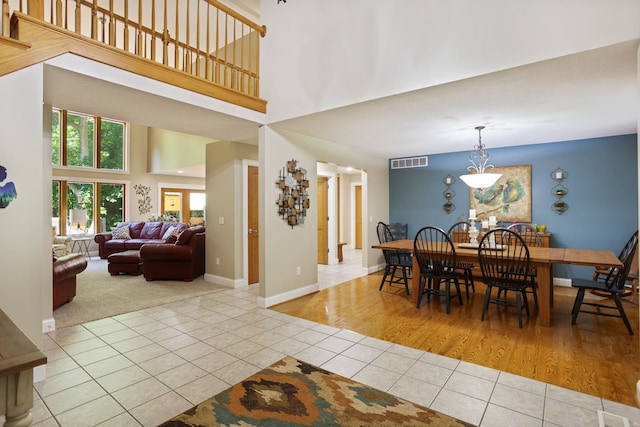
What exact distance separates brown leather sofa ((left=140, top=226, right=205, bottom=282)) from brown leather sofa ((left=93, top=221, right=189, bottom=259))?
201cm

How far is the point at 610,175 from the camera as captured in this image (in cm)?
481

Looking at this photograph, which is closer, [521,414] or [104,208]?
[521,414]

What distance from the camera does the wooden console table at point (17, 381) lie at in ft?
3.67

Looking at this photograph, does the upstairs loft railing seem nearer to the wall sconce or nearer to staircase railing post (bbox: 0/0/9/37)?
staircase railing post (bbox: 0/0/9/37)

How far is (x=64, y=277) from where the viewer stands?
155 inches

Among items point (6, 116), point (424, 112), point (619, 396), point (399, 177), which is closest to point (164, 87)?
point (6, 116)

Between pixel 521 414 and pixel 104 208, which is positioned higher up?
pixel 104 208

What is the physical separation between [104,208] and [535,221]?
33.7ft

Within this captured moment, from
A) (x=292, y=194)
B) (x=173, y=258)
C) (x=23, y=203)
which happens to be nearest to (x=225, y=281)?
(x=173, y=258)

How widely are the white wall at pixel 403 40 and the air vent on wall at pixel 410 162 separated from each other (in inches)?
140

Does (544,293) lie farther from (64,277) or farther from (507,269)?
(64,277)

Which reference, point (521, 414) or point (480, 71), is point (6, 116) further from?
point (521, 414)

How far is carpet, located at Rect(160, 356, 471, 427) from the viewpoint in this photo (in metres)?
1.96

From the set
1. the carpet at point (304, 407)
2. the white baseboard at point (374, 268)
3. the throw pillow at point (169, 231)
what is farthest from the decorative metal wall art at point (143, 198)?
the carpet at point (304, 407)
